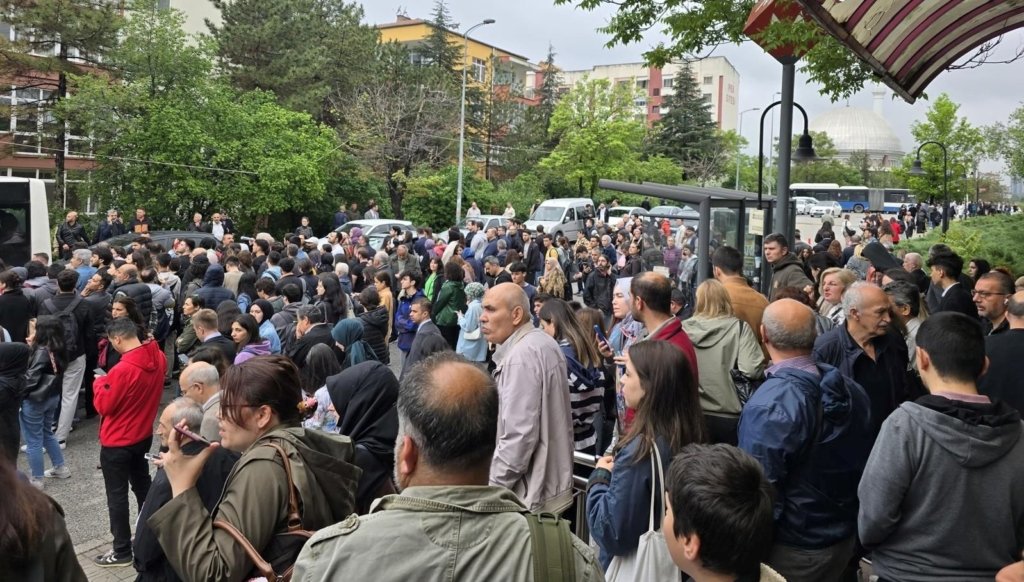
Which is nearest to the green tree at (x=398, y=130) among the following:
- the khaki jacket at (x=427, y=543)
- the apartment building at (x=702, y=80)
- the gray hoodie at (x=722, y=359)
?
the gray hoodie at (x=722, y=359)

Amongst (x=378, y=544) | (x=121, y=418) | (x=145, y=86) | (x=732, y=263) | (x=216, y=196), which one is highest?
(x=145, y=86)

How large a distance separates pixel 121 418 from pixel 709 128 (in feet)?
208

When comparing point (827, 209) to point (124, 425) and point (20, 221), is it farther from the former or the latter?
point (124, 425)

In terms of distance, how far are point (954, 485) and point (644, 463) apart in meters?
1.23

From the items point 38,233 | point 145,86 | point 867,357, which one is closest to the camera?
point 867,357

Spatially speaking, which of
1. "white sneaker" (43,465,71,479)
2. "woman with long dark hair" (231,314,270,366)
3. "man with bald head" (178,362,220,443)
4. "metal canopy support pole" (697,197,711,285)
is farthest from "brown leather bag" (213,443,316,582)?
"metal canopy support pole" (697,197,711,285)

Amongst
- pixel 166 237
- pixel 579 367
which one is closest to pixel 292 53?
pixel 166 237

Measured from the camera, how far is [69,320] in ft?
29.0

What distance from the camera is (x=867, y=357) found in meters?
4.91

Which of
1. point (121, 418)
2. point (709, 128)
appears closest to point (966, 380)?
point (121, 418)

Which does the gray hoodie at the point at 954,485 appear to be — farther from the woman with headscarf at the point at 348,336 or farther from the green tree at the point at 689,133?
the green tree at the point at 689,133

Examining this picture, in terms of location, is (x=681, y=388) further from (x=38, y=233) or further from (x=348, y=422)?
(x=38, y=233)

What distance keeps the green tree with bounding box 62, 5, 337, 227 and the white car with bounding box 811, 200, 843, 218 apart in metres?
39.7

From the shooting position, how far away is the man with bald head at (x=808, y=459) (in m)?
3.58
